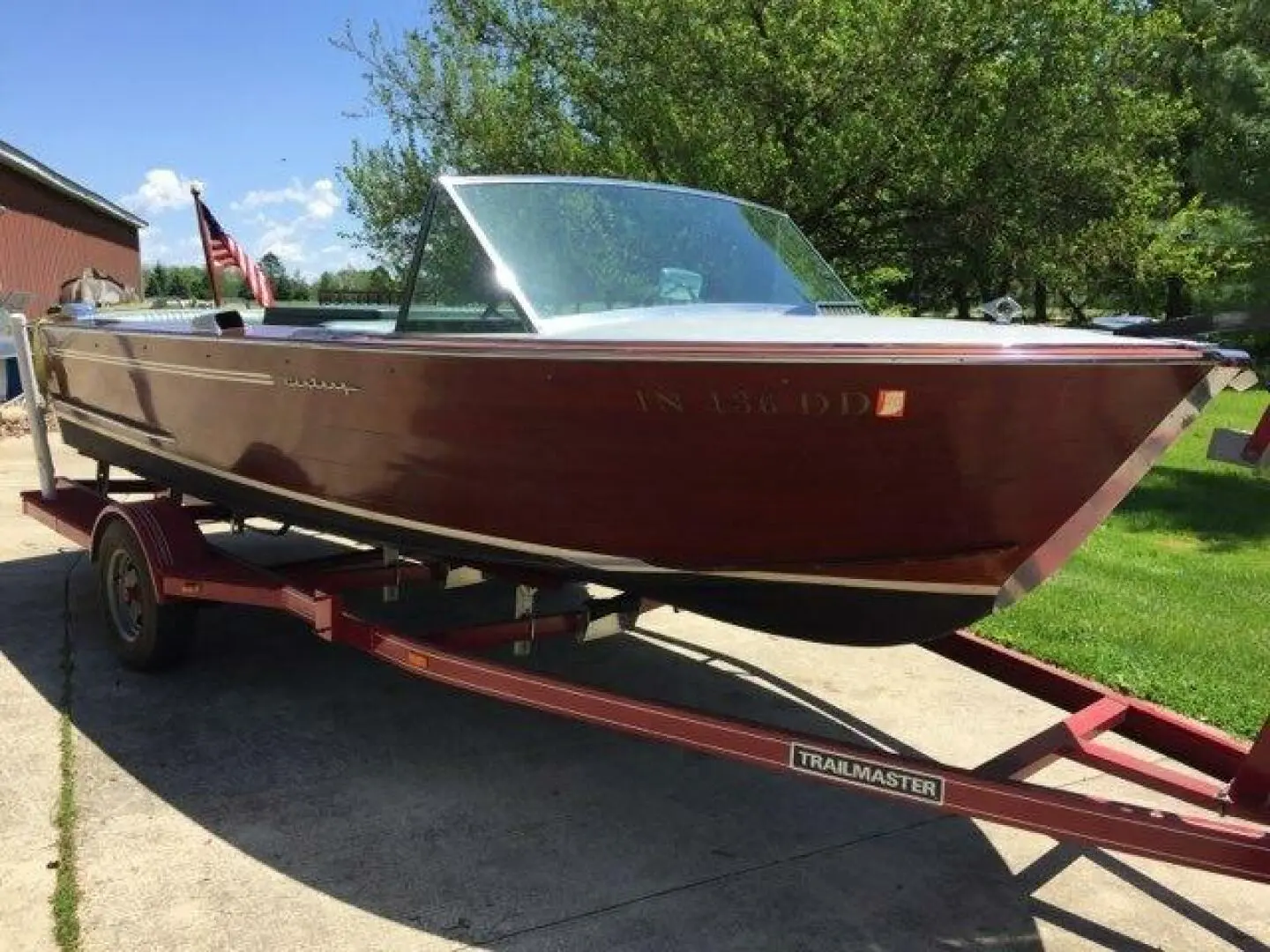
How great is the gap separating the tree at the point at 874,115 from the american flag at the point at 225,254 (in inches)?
240

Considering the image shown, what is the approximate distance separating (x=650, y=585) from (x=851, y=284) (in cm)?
1062

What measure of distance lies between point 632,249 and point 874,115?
8.65 meters

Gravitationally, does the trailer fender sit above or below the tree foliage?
below

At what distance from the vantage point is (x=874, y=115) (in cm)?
1149

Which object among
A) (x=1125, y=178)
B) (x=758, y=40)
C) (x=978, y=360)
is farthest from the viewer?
(x=1125, y=178)

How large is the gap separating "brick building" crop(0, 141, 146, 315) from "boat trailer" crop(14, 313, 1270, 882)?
1422cm

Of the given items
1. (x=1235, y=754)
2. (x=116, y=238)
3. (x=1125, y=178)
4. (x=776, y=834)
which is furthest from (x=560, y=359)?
(x=116, y=238)

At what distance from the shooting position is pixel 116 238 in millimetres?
33688

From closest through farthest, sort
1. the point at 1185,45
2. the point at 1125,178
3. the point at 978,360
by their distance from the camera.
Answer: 1. the point at 978,360
2. the point at 1125,178
3. the point at 1185,45

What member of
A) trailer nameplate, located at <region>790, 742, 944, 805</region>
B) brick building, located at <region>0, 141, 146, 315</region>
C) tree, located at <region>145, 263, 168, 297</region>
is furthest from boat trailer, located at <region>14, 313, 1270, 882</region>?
tree, located at <region>145, 263, 168, 297</region>

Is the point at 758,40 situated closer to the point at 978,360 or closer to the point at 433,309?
the point at 433,309

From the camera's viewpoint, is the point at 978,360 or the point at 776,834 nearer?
the point at 978,360

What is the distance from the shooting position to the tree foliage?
11.2 m

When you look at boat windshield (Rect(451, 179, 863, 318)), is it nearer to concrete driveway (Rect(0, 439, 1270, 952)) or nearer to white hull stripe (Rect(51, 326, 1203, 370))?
white hull stripe (Rect(51, 326, 1203, 370))
